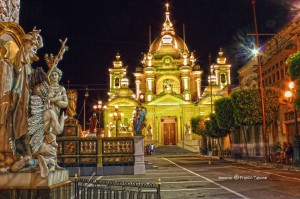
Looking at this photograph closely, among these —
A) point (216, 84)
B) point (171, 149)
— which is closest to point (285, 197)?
point (171, 149)

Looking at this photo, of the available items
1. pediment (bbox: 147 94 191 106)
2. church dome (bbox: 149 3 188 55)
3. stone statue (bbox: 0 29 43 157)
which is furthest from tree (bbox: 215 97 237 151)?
church dome (bbox: 149 3 188 55)

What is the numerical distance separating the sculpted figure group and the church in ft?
194

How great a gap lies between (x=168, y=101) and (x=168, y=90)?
6.29 m

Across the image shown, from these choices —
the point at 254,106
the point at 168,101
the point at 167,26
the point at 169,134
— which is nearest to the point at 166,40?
the point at 167,26

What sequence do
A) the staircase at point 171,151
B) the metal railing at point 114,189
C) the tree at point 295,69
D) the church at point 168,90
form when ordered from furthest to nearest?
the church at point 168,90 < the staircase at point 171,151 < the tree at point 295,69 < the metal railing at point 114,189

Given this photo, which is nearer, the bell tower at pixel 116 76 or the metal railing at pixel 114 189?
the metal railing at pixel 114 189

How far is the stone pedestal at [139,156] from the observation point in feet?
70.7

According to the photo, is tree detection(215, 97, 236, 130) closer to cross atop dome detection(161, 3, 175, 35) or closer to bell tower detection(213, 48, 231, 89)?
bell tower detection(213, 48, 231, 89)

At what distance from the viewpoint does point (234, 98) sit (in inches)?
1372

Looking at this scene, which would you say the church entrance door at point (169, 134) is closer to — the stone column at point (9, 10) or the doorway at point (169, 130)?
the doorway at point (169, 130)

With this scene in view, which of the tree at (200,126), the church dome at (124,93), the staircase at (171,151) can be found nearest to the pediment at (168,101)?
the church dome at (124,93)

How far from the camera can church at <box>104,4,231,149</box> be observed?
241 feet

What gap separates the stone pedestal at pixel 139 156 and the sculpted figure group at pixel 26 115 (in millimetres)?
16207

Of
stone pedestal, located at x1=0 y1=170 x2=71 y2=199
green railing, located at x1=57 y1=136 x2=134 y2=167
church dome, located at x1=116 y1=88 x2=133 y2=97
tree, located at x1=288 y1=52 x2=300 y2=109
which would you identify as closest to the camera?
stone pedestal, located at x1=0 y1=170 x2=71 y2=199
